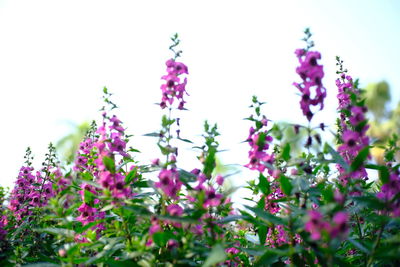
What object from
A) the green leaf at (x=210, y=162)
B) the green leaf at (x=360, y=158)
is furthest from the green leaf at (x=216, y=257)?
the green leaf at (x=360, y=158)

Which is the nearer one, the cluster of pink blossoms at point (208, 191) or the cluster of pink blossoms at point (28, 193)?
the cluster of pink blossoms at point (208, 191)

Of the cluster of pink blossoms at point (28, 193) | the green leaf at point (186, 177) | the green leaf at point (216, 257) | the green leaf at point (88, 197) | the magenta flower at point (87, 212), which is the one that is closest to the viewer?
the green leaf at point (216, 257)

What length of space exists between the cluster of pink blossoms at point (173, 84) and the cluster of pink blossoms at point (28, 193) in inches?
108

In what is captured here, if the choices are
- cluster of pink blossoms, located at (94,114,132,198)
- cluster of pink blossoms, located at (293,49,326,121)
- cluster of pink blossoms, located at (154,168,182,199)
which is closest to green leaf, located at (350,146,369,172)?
cluster of pink blossoms, located at (293,49,326,121)

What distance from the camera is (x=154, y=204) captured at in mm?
2553

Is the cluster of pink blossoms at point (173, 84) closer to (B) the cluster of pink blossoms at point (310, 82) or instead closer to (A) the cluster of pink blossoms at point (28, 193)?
(B) the cluster of pink blossoms at point (310, 82)

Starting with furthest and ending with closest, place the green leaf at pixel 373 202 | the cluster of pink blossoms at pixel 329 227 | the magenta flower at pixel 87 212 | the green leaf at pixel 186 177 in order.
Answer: the magenta flower at pixel 87 212
the green leaf at pixel 186 177
the green leaf at pixel 373 202
the cluster of pink blossoms at pixel 329 227

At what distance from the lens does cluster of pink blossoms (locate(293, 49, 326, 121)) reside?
2492mm

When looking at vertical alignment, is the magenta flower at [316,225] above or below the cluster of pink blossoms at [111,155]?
below

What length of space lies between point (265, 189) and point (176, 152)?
2.67 feet

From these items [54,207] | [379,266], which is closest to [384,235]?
[379,266]

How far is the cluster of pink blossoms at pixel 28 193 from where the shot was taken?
491 cm

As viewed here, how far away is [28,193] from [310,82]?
494 cm

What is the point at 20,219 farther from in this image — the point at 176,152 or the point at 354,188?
the point at 354,188
